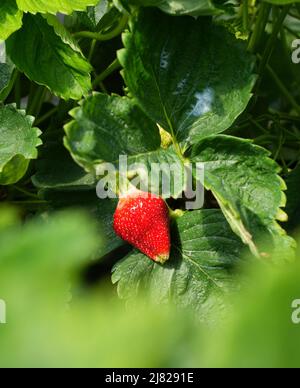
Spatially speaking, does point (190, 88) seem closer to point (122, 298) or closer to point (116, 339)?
point (122, 298)

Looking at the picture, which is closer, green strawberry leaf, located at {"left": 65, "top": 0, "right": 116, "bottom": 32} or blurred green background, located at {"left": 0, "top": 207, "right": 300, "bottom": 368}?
blurred green background, located at {"left": 0, "top": 207, "right": 300, "bottom": 368}

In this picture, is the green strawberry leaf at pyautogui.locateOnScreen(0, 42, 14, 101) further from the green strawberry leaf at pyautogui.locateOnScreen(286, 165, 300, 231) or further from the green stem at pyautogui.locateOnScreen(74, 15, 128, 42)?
the green strawberry leaf at pyautogui.locateOnScreen(286, 165, 300, 231)

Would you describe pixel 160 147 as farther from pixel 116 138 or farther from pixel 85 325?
pixel 85 325

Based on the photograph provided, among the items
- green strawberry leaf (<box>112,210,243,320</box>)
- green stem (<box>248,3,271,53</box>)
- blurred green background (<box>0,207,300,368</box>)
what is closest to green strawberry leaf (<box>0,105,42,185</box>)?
green strawberry leaf (<box>112,210,243,320</box>)

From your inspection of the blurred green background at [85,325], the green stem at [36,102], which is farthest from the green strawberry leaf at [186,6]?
the blurred green background at [85,325]

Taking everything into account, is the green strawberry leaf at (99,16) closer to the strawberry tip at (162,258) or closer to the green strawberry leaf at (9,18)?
the green strawberry leaf at (9,18)

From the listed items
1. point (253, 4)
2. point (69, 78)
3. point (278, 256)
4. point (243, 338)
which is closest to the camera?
point (243, 338)
